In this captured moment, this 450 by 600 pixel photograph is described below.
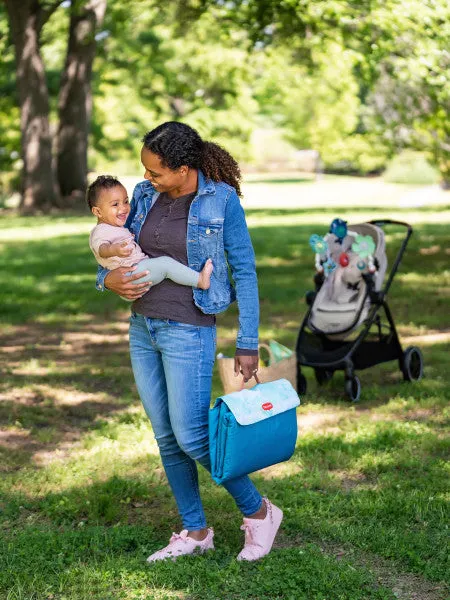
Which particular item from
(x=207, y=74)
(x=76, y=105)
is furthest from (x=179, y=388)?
(x=207, y=74)

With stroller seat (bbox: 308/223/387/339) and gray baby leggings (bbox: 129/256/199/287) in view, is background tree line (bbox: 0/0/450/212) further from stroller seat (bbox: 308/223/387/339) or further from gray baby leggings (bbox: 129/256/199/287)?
gray baby leggings (bbox: 129/256/199/287)

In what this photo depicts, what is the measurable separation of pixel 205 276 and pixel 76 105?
2358cm

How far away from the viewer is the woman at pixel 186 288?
4.07 m

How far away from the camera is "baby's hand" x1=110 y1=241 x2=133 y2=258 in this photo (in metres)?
4.08

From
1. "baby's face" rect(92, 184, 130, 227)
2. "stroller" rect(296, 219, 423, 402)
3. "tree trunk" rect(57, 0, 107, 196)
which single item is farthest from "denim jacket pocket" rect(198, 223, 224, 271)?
"tree trunk" rect(57, 0, 107, 196)

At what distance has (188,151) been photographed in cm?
403

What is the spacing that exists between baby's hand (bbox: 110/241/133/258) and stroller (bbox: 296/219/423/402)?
11.3 feet

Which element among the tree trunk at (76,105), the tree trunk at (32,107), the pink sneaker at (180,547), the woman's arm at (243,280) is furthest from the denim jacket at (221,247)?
the tree trunk at (76,105)

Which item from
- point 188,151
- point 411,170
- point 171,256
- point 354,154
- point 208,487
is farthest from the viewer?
point 354,154

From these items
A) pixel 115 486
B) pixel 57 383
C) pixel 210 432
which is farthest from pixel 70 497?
pixel 57 383

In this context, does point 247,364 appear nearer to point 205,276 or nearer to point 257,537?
point 205,276

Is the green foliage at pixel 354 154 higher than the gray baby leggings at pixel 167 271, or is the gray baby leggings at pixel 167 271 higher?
the gray baby leggings at pixel 167 271

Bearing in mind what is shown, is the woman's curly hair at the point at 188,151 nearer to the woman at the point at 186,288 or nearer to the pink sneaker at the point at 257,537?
the woman at the point at 186,288

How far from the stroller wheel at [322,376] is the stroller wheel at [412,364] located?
59cm
